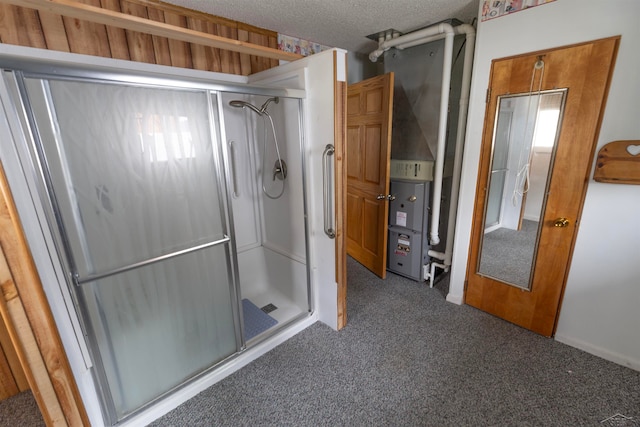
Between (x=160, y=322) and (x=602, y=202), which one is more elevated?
(x=602, y=202)

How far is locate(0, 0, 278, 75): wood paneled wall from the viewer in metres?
1.60

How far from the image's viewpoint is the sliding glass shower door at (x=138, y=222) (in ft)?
3.86

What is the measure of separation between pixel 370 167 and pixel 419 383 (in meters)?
1.92

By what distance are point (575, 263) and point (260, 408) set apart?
220 cm

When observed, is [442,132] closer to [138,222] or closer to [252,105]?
[252,105]

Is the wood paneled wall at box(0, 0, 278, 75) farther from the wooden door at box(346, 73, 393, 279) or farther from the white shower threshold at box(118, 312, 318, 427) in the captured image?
the white shower threshold at box(118, 312, 318, 427)

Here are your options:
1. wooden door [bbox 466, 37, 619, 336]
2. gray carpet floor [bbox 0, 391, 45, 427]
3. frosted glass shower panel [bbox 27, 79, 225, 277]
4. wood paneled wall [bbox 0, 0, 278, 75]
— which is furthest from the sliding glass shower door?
wooden door [bbox 466, 37, 619, 336]

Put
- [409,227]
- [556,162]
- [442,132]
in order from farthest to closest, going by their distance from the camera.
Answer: [409,227]
[442,132]
[556,162]

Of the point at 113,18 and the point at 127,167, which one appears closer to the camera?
the point at 127,167

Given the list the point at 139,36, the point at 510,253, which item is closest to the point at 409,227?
the point at 510,253

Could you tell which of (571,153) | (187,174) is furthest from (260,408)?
(571,153)

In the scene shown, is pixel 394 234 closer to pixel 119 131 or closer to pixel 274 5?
pixel 274 5

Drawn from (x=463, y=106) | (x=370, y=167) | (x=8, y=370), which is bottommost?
(x=8, y=370)

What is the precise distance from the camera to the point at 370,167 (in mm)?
2893
